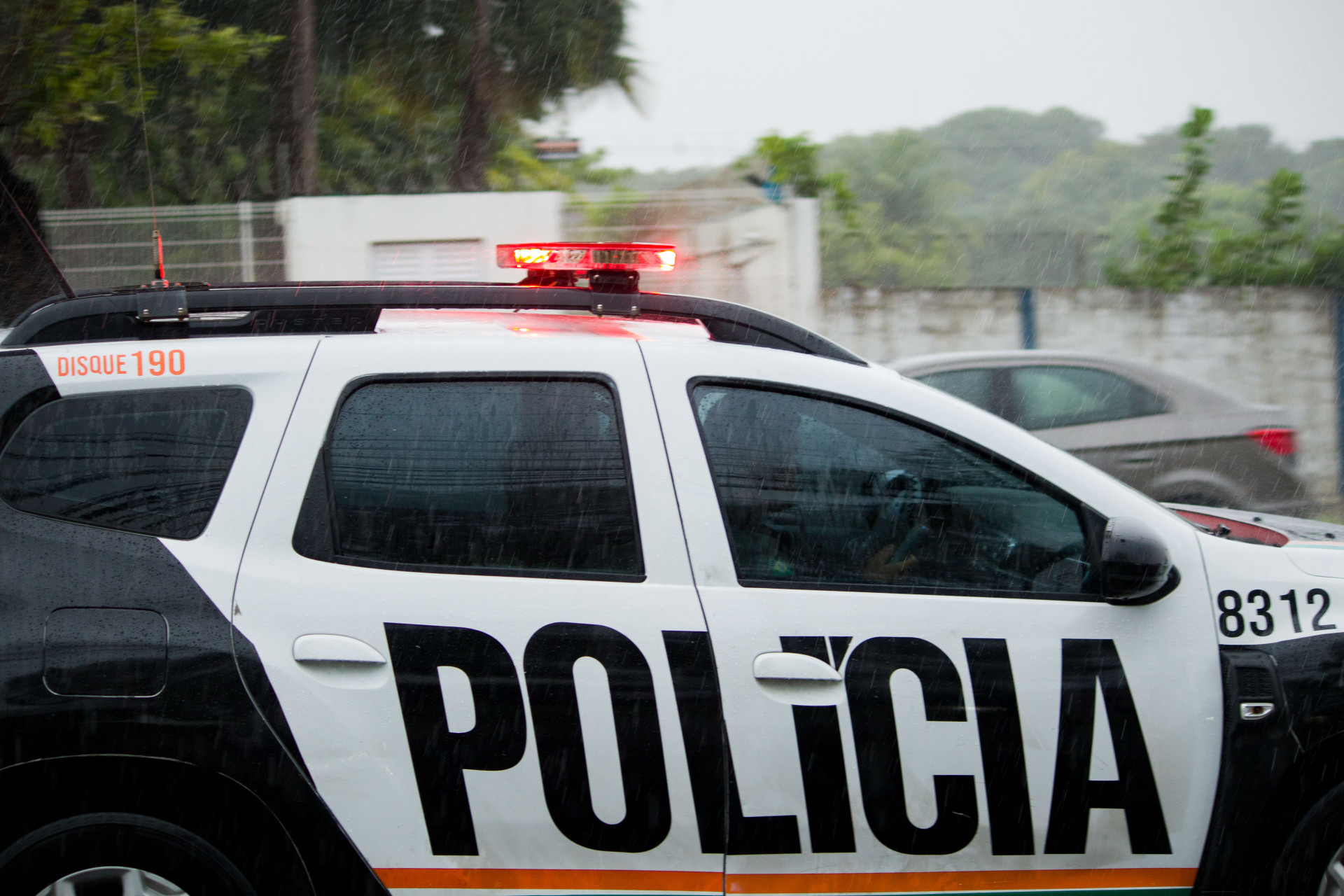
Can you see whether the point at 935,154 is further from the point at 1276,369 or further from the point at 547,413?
the point at 547,413

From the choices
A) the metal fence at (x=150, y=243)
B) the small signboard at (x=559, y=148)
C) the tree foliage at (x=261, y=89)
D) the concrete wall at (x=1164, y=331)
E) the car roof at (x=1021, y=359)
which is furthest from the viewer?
the concrete wall at (x=1164, y=331)

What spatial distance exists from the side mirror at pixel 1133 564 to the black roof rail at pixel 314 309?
2.40 feet

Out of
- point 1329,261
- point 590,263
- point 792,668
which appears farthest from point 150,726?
point 1329,261

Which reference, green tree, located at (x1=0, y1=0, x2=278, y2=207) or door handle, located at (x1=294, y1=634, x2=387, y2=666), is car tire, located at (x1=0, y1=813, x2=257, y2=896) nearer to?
door handle, located at (x1=294, y1=634, x2=387, y2=666)

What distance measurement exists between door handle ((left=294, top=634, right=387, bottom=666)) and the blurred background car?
5.07m

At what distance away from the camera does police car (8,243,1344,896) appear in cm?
232

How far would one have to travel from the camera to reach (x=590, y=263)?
2.86m

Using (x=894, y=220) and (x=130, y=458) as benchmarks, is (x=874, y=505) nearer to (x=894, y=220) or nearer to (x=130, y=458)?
(x=130, y=458)

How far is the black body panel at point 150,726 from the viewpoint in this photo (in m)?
2.26

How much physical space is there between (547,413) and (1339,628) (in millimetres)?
1878

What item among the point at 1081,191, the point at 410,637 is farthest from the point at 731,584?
the point at 1081,191

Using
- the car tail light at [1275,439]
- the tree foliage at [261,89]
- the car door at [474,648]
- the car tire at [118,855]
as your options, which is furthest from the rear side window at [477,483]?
the tree foliage at [261,89]

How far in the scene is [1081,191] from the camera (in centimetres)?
2855

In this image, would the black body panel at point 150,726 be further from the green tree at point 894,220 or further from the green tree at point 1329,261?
the green tree at point 1329,261
